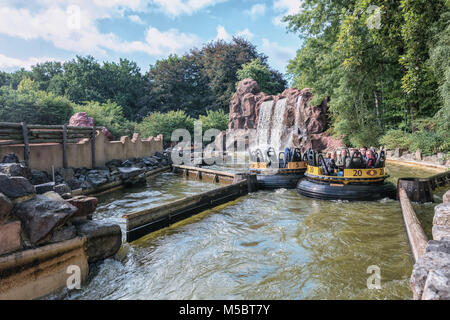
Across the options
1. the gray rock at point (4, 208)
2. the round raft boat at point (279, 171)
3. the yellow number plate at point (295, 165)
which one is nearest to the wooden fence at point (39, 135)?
the gray rock at point (4, 208)

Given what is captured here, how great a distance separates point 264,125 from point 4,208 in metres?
24.1

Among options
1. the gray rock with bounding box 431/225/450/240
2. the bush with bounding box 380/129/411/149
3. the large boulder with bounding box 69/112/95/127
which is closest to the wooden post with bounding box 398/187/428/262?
the gray rock with bounding box 431/225/450/240

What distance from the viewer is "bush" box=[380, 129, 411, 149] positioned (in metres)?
17.3

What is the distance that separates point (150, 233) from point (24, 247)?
2.96 metres

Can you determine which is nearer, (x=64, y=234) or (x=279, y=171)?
(x=64, y=234)

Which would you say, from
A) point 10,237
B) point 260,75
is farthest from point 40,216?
point 260,75

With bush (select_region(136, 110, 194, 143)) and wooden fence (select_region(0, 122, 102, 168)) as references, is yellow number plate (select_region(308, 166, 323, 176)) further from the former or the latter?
bush (select_region(136, 110, 194, 143))

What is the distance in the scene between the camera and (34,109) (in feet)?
56.1

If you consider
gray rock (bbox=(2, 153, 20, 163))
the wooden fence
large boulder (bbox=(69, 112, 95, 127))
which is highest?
large boulder (bbox=(69, 112, 95, 127))

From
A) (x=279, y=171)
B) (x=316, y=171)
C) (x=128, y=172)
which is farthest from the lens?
(x=128, y=172)

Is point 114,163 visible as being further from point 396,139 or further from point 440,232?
point 396,139

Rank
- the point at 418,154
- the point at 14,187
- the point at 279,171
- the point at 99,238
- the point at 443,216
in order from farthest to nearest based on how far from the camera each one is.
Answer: the point at 418,154, the point at 279,171, the point at 99,238, the point at 443,216, the point at 14,187

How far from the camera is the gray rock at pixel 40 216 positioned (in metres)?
3.88

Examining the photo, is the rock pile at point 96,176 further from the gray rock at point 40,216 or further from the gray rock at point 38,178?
Answer: the gray rock at point 40,216
